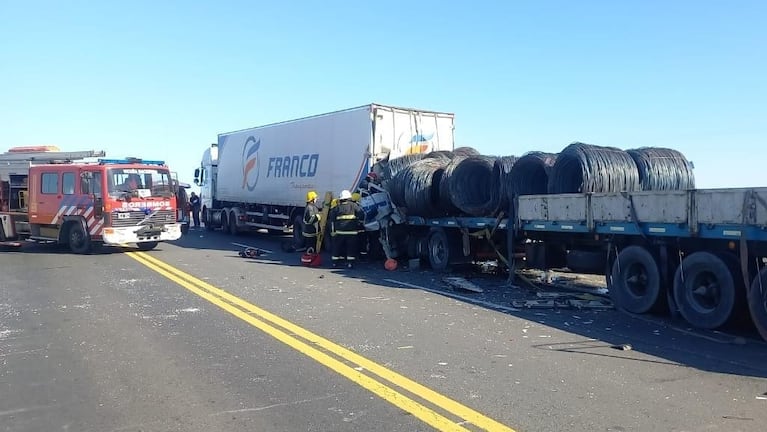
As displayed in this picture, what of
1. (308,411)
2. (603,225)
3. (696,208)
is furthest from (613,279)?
(308,411)

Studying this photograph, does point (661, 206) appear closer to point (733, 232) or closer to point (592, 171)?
point (733, 232)

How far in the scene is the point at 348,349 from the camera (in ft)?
22.0

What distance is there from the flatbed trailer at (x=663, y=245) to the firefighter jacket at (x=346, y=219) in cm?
376

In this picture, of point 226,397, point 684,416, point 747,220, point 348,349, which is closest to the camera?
point 684,416

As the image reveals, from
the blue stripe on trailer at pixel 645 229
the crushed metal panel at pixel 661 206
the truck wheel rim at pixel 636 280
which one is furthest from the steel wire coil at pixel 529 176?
the crushed metal panel at pixel 661 206

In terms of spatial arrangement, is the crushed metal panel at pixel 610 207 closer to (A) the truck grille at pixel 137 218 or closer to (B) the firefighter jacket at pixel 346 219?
(B) the firefighter jacket at pixel 346 219

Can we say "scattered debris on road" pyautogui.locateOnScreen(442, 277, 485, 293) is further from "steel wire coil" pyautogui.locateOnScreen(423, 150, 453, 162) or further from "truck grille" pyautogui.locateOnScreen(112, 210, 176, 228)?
"truck grille" pyautogui.locateOnScreen(112, 210, 176, 228)

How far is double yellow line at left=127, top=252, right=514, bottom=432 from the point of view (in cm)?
463

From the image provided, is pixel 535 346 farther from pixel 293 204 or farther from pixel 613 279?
pixel 293 204

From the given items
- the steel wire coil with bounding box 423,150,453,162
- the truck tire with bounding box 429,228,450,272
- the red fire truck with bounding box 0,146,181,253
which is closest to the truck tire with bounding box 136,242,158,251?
the red fire truck with bounding box 0,146,181,253

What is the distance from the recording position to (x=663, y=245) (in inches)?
341

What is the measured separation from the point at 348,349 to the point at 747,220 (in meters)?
4.60

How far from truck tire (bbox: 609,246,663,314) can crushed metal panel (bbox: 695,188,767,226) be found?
47.1 inches

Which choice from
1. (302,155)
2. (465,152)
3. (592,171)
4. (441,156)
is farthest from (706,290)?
(302,155)
